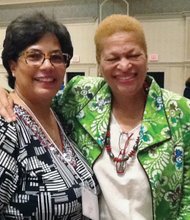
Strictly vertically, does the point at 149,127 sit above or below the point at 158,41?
below

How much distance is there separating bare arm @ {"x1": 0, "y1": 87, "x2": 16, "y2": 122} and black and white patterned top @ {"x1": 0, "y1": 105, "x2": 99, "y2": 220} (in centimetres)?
2

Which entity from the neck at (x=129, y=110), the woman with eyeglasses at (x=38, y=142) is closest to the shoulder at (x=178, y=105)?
the neck at (x=129, y=110)

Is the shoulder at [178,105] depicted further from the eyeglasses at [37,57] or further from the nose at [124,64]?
the eyeglasses at [37,57]

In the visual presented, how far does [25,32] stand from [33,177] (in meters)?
0.51

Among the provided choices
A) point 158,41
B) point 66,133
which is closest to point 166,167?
point 66,133

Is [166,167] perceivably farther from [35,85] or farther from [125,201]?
[35,85]

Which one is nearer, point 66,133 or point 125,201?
point 125,201

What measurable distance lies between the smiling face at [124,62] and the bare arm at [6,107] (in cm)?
42

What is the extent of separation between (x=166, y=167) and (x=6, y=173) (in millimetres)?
624

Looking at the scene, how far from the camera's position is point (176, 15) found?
7.40m

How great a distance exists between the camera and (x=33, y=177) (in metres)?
1.30

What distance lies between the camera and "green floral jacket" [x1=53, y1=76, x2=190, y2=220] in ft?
5.05

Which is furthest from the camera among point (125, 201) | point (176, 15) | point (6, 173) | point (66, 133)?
point (176, 15)

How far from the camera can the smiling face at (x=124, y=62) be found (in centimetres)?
158
